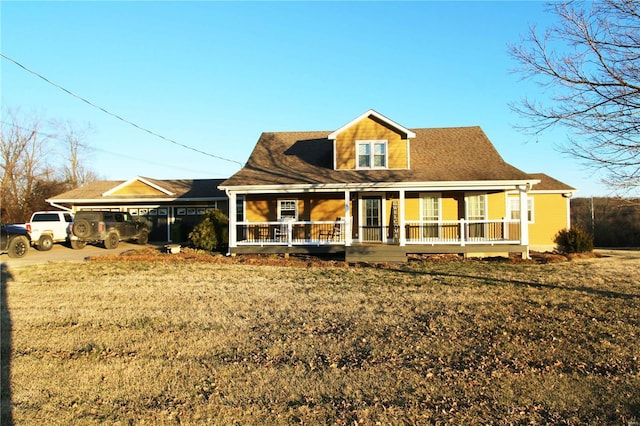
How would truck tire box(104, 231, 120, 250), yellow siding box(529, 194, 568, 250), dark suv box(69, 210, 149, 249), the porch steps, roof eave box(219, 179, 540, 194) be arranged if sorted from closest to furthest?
the porch steps
roof eave box(219, 179, 540, 194)
dark suv box(69, 210, 149, 249)
truck tire box(104, 231, 120, 250)
yellow siding box(529, 194, 568, 250)

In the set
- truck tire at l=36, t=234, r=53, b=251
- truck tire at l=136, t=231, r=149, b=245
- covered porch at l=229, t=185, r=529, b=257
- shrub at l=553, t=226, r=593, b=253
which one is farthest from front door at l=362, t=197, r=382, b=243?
truck tire at l=36, t=234, r=53, b=251

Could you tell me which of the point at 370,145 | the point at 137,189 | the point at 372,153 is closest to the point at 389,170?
the point at 372,153

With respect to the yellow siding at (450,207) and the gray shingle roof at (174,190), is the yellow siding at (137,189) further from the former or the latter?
the yellow siding at (450,207)

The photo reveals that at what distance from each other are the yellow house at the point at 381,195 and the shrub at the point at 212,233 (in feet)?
2.38

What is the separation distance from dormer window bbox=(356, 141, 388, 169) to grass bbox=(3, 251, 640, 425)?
879cm

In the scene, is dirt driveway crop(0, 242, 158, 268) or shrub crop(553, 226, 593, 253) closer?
dirt driveway crop(0, 242, 158, 268)

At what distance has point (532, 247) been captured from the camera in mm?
23078

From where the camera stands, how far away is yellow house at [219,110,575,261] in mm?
17406

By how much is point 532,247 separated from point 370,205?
9.54 meters

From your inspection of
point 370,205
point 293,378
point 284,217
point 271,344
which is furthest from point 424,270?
point 293,378

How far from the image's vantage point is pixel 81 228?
68.9ft

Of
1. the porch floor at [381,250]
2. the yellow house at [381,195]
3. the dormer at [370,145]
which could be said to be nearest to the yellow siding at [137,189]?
the yellow house at [381,195]

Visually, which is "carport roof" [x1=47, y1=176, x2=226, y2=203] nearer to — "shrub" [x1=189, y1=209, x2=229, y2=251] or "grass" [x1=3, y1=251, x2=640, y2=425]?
"shrub" [x1=189, y1=209, x2=229, y2=251]

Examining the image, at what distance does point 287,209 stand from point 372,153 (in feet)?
15.2
